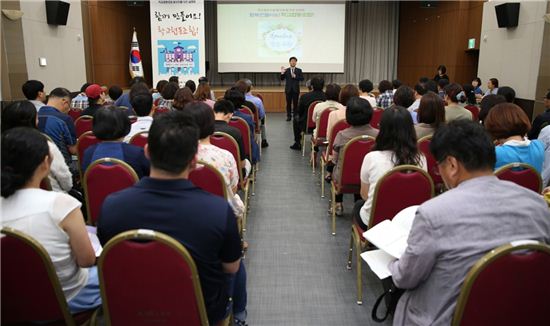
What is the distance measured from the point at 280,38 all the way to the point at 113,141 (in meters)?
9.80

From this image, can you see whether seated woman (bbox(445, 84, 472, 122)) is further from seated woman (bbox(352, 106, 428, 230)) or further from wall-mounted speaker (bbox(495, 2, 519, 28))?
wall-mounted speaker (bbox(495, 2, 519, 28))

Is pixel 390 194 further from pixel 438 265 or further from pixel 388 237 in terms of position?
pixel 438 265

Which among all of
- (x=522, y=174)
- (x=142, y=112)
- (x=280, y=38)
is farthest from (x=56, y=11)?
(x=522, y=174)

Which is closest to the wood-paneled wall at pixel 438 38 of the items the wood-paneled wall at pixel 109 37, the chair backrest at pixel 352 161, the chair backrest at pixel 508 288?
the wood-paneled wall at pixel 109 37

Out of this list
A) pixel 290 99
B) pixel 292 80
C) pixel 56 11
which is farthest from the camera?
pixel 290 99

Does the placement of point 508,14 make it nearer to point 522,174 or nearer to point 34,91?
point 522,174

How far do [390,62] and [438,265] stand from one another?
536 inches

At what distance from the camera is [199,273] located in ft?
5.52

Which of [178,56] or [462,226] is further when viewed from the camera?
[178,56]

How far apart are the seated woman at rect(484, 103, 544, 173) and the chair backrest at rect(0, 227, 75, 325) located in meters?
2.58

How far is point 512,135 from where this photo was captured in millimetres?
2916

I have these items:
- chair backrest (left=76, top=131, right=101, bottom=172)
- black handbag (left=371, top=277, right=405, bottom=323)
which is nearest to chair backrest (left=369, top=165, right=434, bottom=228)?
black handbag (left=371, top=277, right=405, bottom=323)

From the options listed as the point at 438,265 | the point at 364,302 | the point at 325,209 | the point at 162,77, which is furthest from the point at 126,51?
the point at 438,265

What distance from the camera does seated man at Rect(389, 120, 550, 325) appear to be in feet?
4.96
